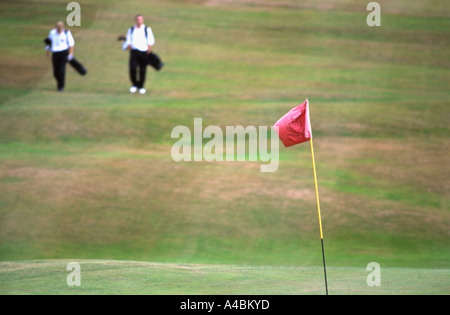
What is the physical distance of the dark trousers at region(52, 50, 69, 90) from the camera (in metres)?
22.5

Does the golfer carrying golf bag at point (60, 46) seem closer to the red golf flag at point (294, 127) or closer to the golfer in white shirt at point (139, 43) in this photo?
the golfer in white shirt at point (139, 43)

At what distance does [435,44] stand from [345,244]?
15961 mm

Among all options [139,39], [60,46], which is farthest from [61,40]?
[139,39]

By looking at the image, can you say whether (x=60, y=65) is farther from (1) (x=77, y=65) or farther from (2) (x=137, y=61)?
(2) (x=137, y=61)

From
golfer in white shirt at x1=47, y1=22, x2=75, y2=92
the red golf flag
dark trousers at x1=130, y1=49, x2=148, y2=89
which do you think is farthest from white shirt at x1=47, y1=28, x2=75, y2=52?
the red golf flag

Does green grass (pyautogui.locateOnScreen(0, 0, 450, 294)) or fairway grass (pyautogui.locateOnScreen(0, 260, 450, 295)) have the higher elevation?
green grass (pyautogui.locateOnScreen(0, 0, 450, 294))

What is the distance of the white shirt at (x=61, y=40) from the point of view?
22.3 m

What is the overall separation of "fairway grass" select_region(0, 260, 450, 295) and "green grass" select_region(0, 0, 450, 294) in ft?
0.48

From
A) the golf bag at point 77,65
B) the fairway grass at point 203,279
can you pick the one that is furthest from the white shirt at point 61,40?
the fairway grass at point 203,279

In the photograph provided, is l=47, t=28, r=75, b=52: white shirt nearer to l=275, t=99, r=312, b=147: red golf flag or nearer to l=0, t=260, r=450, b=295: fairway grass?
l=0, t=260, r=450, b=295: fairway grass

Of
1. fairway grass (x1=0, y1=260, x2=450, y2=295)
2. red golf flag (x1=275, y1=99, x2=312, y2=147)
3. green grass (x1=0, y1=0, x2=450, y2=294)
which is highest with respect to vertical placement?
green grass (x1=0, y1=0, x2=450, y2=294)

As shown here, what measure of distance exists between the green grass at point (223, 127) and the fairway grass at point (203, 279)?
147 millimetres

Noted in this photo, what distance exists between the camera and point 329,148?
19.8 meters
